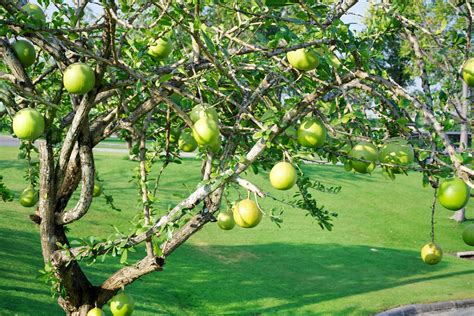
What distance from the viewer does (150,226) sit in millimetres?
2932

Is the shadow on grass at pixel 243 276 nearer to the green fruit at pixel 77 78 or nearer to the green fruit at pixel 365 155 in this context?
the green fruit at pixel 77 78

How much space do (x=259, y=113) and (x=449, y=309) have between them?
531 centimetres

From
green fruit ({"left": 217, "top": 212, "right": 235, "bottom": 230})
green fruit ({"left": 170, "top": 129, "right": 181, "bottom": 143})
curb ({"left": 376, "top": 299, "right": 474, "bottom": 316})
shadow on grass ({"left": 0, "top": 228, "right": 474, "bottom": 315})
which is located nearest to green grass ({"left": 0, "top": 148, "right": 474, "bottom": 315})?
shadow on grass ({"left": 0, "top": 228, "right": 474, "bottom": 315})

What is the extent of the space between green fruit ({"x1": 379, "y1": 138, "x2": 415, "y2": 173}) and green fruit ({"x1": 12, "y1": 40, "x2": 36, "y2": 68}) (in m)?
1.79

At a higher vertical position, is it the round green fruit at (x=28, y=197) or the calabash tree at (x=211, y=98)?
the calabash tree at (x=211, y=98)

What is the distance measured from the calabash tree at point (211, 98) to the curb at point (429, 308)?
14.7ft

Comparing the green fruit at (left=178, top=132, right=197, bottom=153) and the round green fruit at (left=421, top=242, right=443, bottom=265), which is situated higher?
the green fruit at (left=178, top=132, right=197, bottom=153)

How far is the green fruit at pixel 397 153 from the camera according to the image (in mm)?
2340

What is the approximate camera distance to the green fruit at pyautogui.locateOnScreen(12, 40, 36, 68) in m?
2.84

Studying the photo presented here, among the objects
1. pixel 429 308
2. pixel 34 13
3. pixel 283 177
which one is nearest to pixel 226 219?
pixel 283 177

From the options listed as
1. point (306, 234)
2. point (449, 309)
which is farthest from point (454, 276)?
point (306, 234)

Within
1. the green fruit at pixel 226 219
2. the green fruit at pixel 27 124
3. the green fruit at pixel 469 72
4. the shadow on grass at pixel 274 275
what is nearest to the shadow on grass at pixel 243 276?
the shadow on grass at pixel 274 275

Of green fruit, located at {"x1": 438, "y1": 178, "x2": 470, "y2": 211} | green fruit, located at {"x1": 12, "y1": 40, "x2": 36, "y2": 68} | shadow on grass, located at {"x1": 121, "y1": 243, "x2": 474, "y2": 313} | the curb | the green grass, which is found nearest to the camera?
green fruit, located at {"x1": 438, "y1": 178, "x2": 470, "y2": 211}

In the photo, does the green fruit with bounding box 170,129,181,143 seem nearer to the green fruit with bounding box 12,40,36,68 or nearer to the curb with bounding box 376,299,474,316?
the green fruit with bounding box 12,40,36,68
